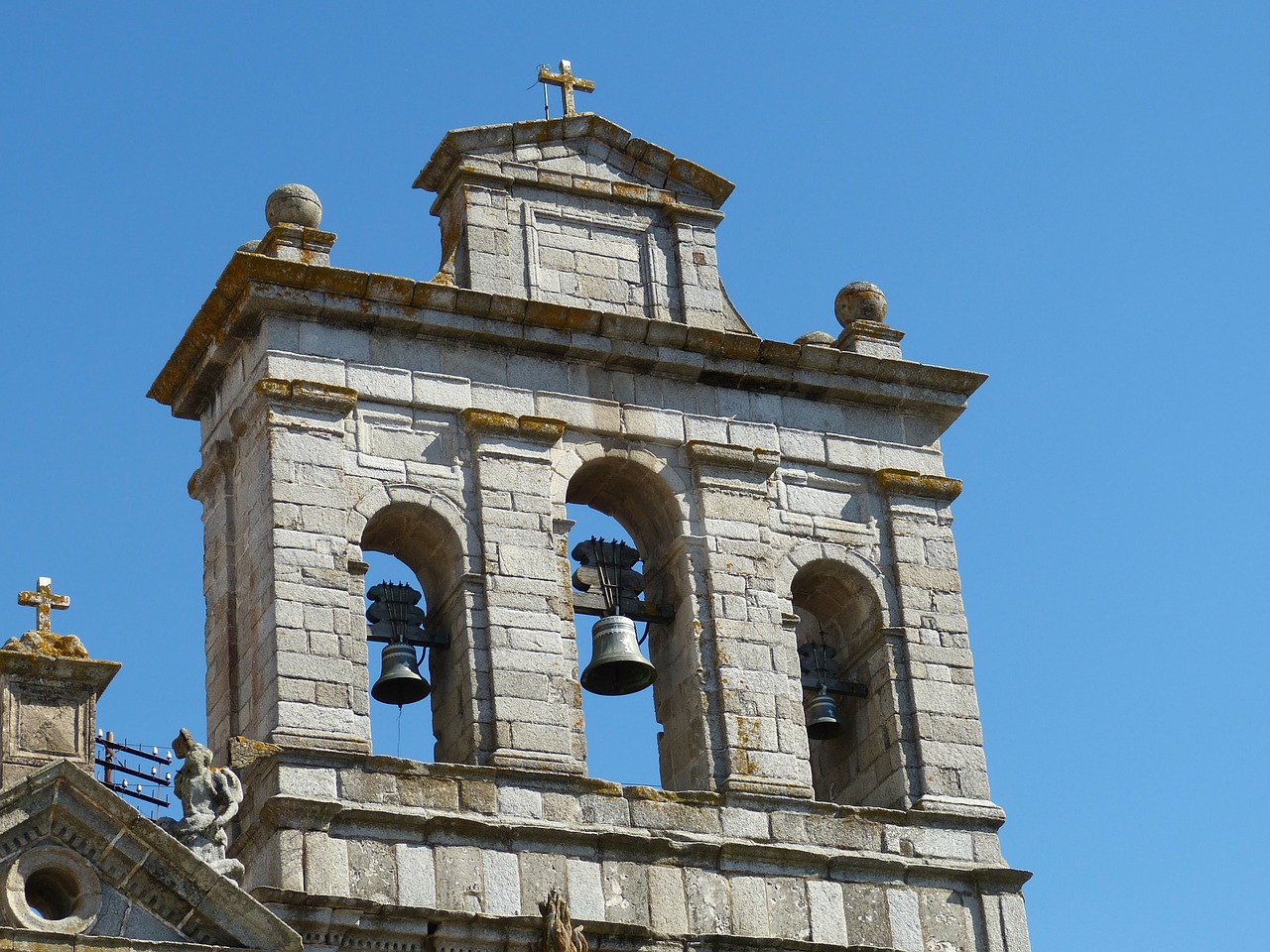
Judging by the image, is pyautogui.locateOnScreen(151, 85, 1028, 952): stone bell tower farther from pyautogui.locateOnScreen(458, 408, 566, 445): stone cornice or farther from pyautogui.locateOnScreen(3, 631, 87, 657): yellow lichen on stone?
pyautogui.locateOnScreen(3, 631, 87, 657): yellow lichen on stone

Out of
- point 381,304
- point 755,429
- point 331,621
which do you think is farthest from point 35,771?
point 755,429

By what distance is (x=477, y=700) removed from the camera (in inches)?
954

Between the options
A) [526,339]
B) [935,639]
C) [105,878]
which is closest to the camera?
[105,878]

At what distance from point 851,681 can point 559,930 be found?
4150 mm

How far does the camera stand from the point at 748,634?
25.4 m

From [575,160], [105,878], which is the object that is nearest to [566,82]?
[575,160]

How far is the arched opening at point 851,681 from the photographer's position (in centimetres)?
2580

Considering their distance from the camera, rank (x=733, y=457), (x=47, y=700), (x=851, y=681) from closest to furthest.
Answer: (x=47, y=700), (x=733, y=457), (x=851, y=681)

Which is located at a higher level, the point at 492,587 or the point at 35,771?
the point at 492,587

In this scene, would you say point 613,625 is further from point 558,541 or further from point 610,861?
point 610,861

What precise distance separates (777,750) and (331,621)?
3252mm

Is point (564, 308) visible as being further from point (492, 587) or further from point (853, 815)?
Result: point (853, 815)

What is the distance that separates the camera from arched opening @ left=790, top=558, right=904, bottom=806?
2580cm

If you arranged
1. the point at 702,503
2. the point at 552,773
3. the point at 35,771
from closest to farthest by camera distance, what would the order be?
the point at 35,771
the point at 552,773
the point at 702,503
